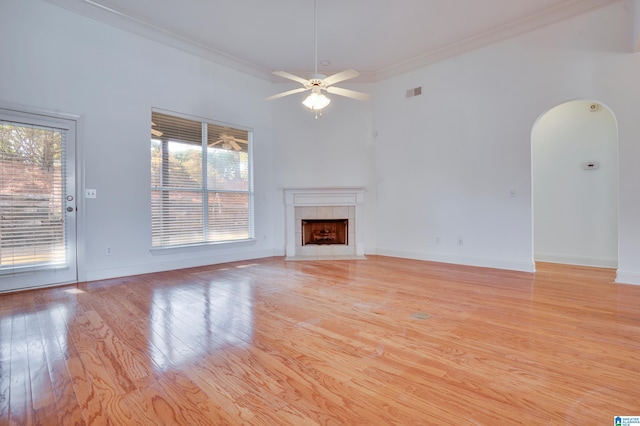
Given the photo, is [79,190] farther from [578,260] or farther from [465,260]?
[578,260]

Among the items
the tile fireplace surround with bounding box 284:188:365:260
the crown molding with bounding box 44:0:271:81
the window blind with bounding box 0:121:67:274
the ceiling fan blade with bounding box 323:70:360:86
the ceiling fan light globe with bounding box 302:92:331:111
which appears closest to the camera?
the ceiling fan blade with bounding box 323:70:360:86

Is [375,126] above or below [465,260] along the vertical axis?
above

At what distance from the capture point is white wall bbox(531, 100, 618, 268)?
15.0 feet

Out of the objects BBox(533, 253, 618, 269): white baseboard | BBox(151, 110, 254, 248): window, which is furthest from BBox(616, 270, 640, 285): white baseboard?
BBox(151, 110, 254, 248): window

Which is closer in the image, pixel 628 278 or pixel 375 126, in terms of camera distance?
pixel 628 278

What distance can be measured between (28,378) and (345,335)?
74.1 inches

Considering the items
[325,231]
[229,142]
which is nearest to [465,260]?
[325,231]

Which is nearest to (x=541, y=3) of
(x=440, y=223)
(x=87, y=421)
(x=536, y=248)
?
(x=440, y=223)

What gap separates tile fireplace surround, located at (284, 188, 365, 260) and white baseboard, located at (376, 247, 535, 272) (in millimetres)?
613

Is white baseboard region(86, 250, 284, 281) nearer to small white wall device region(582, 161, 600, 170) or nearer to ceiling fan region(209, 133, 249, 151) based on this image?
ceiling fan region(209, 133, 249, 151)

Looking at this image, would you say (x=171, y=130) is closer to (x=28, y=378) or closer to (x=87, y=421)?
(x=28, y=378)

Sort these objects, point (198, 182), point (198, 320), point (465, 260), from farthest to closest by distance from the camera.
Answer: point (198, 182)
point (465, 260)
point (198, 320)

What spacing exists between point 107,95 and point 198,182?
1648 mm

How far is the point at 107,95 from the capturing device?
4.05 meters
